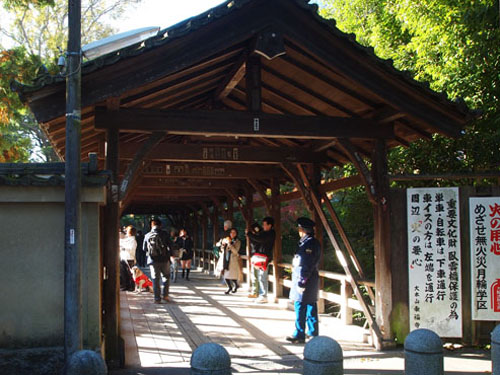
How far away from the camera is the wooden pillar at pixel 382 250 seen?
7078 mm

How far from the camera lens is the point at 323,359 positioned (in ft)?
13.0

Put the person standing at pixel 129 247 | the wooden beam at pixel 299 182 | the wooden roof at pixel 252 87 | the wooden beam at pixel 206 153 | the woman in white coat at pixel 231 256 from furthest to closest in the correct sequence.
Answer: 1. the woman in white coat at pixel 231 256
2. the person standing at pixel 129 247
3. the wooden beam at pixel 299 182
4. the wooden beam at pixel 206 153
5. the wooden roof at pixel 252 87

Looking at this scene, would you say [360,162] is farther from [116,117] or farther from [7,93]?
[7,93]

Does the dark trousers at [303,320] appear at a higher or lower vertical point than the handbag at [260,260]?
lower

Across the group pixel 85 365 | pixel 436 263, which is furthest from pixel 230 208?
pixel 85 365

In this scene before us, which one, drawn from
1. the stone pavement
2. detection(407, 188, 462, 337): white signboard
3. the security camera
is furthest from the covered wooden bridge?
the security camera

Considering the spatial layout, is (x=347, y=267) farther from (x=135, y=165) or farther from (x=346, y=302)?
(x=135, y=165)

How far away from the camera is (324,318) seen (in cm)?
950

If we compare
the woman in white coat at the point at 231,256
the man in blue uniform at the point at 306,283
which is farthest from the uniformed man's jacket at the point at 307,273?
the woman in white coat at the point at 231,256

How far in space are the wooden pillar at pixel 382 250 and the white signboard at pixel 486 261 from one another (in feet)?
3.55

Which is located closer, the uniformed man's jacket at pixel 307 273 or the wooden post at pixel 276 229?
the uniformed man's jacket at pixel 307 273

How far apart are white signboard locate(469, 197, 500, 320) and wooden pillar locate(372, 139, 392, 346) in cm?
108

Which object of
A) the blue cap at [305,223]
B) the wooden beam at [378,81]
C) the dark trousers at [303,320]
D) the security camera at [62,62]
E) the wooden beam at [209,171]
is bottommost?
the dark trousers at [303,320]

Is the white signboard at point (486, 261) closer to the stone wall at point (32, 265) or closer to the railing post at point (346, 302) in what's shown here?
the railing post at point (346, 302)
